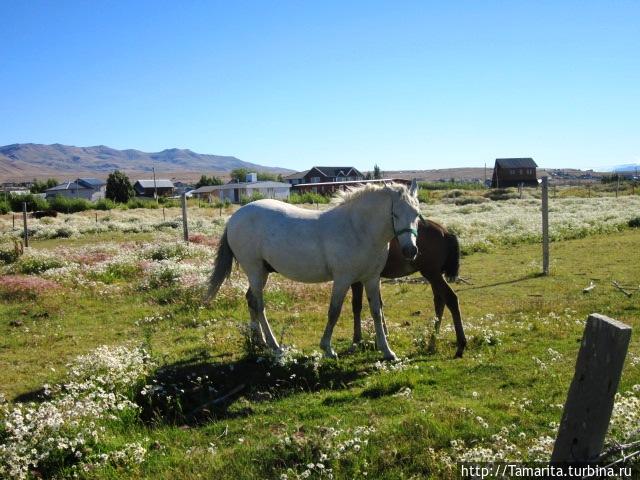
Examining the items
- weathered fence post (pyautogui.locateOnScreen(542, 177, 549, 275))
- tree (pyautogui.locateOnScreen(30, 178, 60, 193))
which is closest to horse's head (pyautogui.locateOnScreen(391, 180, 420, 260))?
weathered fence post (pyautogui.locateOnScreen(542, 177, 549, 275))

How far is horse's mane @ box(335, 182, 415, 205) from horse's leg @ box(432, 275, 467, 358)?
2064 millimetres

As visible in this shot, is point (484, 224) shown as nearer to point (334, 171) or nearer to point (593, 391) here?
point (593, 391)

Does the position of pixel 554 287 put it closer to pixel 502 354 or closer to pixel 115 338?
pixel 502 354

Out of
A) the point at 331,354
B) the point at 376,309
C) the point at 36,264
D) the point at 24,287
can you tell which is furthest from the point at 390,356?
the point at 36,264

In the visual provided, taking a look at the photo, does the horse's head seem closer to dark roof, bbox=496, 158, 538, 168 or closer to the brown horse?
the brown horse

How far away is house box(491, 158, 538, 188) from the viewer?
304 feet

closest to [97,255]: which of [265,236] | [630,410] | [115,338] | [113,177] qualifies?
[115,338]

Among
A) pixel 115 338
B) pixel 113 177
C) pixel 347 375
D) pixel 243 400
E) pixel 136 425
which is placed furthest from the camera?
pixel 113 177

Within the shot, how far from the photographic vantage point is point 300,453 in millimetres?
5004

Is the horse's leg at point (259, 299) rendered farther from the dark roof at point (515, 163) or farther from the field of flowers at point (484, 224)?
the dark roof at point (515, 163)

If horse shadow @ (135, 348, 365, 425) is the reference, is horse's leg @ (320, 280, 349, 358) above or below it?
above

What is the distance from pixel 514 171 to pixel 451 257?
91415mm

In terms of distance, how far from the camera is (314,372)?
7613 millimetres

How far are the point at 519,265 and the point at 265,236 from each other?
12.5 m
